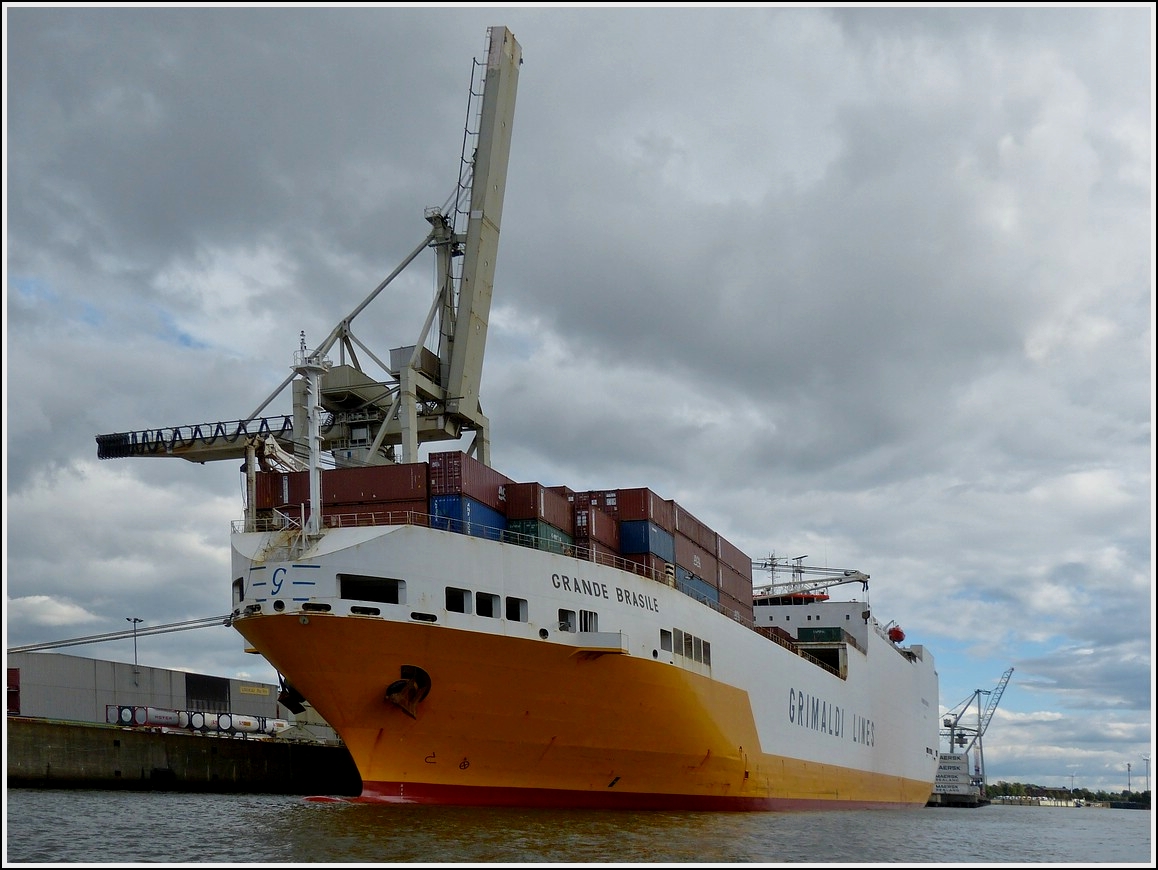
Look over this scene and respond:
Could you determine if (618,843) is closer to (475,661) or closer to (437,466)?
(475,661)

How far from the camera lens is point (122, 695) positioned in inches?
1848

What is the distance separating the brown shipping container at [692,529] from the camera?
103ft

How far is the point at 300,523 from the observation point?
2367cm

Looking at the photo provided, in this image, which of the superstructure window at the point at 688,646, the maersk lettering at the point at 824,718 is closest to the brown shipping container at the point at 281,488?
the superstructure window at the point at 688,646

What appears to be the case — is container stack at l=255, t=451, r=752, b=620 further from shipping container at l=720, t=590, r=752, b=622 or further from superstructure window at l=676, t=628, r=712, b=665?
shipping container at l=720, t=590, r=752, b=622

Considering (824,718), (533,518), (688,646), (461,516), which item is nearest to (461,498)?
(461,516)

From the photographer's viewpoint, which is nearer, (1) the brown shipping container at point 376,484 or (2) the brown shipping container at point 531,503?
(1) the brown shipping container at point 376,484

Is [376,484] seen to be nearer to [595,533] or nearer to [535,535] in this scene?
[535,535]

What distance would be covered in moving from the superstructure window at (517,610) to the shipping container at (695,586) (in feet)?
22.6

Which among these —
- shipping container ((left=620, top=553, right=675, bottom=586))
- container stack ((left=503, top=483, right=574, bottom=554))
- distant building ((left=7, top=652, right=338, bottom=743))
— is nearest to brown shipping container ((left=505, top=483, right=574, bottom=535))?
container stack ((left=503, top=483, right=574, bottom=554))

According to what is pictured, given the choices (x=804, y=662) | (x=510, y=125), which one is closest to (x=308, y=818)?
(x=804, y=662)

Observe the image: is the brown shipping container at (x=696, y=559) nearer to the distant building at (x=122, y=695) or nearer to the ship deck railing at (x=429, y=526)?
the ship deck railing at (x=429, y=526)

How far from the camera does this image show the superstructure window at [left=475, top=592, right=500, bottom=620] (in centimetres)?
2308

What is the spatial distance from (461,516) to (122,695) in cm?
2954
